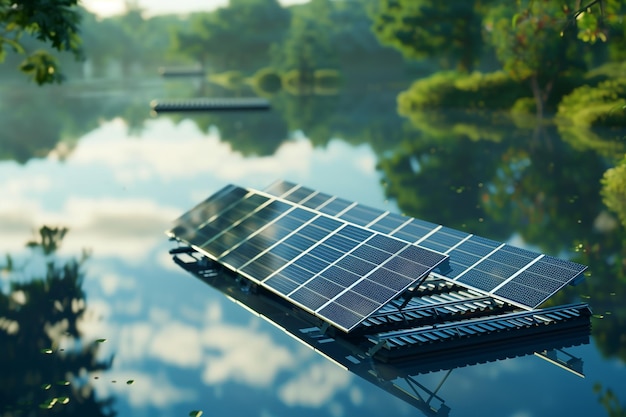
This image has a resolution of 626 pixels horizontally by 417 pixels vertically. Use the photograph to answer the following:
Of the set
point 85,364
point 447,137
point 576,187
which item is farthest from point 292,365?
point 447,137

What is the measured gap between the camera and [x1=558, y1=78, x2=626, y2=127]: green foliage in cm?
6009

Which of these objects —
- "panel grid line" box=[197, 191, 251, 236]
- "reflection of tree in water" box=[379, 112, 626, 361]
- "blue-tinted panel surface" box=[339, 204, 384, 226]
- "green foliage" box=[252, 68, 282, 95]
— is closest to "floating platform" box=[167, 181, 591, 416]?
"blue-tinted panel surface" box=[339, 204, 384, 226]

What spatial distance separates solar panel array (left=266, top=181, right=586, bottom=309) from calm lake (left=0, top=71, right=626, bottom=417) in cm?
171

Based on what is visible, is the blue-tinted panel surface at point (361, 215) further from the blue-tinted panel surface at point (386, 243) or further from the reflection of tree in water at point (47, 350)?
the reflection of tree in water at point (47, 350)

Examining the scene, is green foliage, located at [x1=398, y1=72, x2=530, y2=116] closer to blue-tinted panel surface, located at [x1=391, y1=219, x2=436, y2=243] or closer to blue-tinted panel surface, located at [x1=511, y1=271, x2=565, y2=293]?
blue-tinted panel surface, located at [x1=391, y1=219, x2=436, y2=243]

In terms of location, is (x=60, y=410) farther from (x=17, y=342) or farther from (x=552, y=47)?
(x=552, y=47)

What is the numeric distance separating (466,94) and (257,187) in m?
46.2

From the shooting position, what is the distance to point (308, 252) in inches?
812

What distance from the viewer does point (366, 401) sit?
15.1m

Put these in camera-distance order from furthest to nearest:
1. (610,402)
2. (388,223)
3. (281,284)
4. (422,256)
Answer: (388,223) < (281,284) < (422,256) < (610,402)

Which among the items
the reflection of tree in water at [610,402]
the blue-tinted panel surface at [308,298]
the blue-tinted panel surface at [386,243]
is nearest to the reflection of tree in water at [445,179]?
the blue-tinted panel surface at [386,243]

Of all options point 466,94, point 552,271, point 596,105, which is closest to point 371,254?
point 552,271

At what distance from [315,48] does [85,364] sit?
110 metres

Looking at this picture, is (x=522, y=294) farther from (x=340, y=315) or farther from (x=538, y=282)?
(x=340, y=315)
